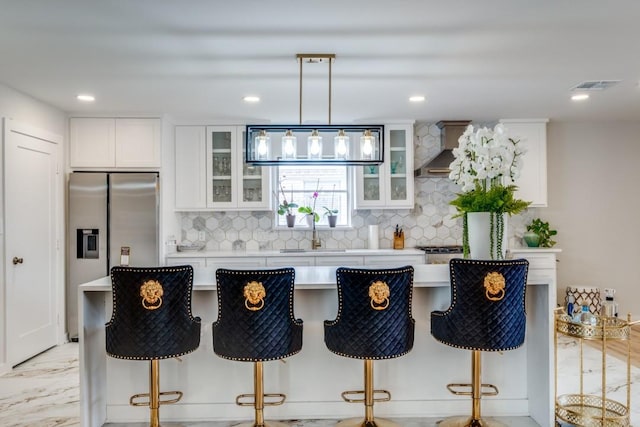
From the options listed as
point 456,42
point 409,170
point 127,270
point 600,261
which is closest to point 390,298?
point 127,270

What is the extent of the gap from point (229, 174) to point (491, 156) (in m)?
3.28

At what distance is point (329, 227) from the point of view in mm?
5305

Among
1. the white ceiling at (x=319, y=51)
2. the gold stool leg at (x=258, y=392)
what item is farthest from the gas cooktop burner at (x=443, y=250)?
the gold stool leg at (x=258, y=392)

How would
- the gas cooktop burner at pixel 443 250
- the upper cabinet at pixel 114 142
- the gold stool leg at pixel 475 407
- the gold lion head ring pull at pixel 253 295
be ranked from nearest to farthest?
the gold lion head ring pull at pixel 253 295, the gold stool leg at pixel 475 407, the upper cabinet at pixel 114 142, the gas cooktop burner at pixel 443 250

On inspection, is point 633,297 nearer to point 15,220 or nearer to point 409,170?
point 409,170

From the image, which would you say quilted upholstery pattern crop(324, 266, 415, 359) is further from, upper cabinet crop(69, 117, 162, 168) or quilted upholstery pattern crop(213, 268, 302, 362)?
upper cabinet crop(69, 117, 162, 168)

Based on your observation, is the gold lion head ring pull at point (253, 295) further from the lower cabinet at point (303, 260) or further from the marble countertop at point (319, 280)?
the lower cabinet at point (303, 260)

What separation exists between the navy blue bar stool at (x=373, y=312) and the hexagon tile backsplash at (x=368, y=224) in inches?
122

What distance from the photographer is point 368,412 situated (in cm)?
252

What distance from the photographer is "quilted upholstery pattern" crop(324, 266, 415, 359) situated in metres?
2.22

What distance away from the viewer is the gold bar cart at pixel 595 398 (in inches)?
93.5

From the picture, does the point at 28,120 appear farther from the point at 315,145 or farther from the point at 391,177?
the point at 391,177

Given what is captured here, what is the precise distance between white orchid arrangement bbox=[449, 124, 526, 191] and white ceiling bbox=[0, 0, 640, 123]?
25.3 inches

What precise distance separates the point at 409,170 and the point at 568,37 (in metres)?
2.50
